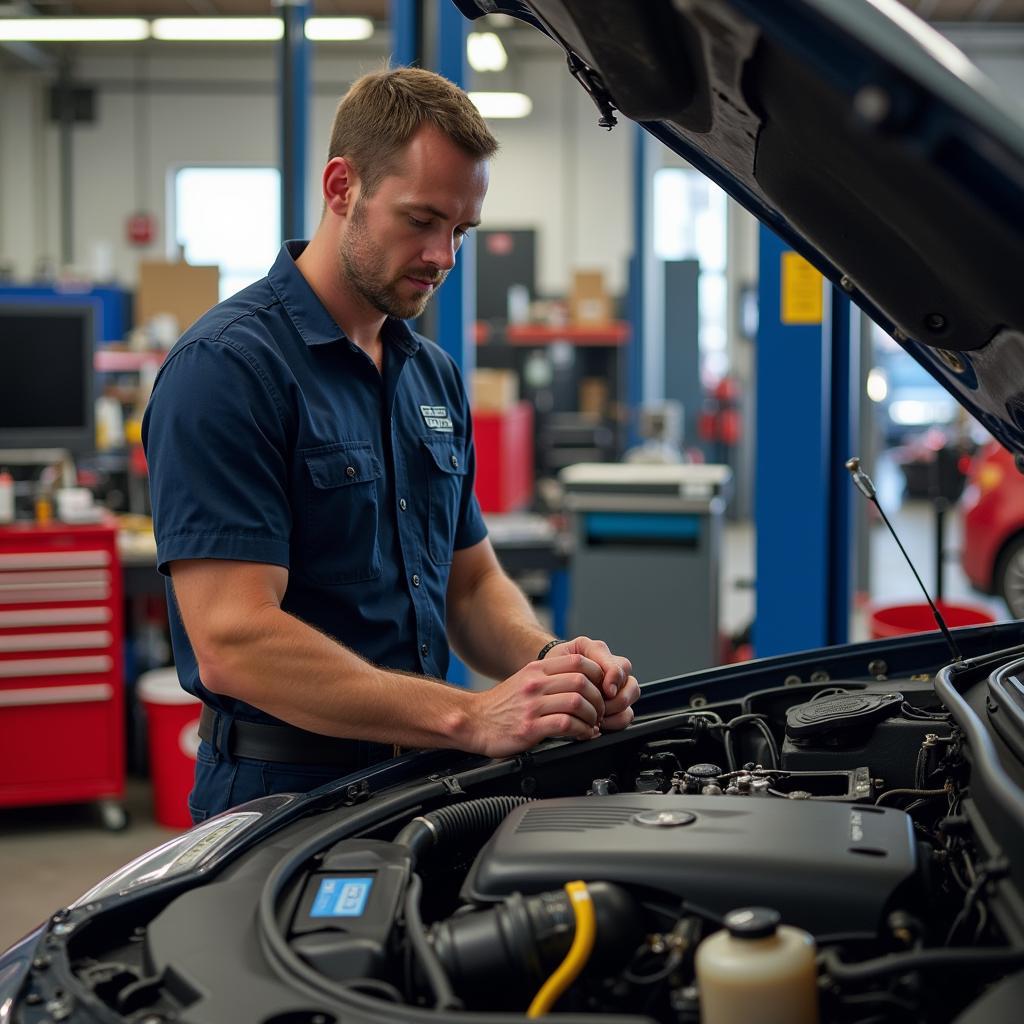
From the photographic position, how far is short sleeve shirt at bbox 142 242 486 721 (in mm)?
1461

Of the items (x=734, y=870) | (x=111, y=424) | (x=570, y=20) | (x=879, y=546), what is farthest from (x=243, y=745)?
(x=879, y=546)

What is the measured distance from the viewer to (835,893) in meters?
0.98

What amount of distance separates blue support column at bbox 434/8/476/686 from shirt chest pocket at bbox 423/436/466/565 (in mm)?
1741

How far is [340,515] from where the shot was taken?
1586mm

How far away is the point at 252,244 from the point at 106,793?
31.0ft

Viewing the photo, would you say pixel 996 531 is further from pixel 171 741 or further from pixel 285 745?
pixel 285 745

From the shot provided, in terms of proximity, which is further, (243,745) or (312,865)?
(243,745)

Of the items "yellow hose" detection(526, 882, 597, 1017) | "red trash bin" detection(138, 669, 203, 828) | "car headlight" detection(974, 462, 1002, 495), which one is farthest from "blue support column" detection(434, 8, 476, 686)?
"car headlight" detection(974, 462, 1002, 495)

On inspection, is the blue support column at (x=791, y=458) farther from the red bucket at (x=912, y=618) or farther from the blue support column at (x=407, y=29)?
the blue support column at (x=407, y=29)

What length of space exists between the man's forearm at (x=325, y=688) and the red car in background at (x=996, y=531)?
185 inches

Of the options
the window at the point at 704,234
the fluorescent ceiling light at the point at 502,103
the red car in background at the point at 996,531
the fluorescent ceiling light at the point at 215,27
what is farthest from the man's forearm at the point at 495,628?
the window at the point at 704,234

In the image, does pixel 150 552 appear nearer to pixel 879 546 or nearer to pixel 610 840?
pixel 610 840

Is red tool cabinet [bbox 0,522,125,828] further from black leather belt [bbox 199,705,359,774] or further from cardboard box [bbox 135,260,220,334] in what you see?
cardboard box [bbox 135,260,220,334]

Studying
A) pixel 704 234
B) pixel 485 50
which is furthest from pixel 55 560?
pixel 704 234
